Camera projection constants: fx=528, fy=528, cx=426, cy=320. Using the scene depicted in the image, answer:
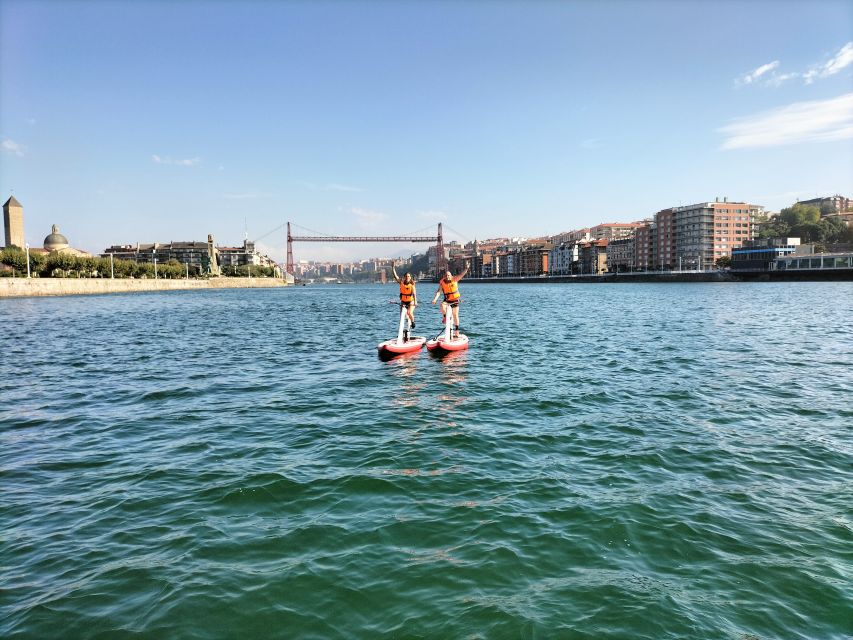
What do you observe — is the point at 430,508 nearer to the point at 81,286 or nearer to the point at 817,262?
the point at 81,286

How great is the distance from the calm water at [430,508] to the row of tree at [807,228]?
607 feet

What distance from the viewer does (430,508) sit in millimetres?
6586

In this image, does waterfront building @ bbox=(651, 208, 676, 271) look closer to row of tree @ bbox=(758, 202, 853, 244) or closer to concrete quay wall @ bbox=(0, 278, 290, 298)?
row of tree @ bbox=(758, 202, 853, 244)

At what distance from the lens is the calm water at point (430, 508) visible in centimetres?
458

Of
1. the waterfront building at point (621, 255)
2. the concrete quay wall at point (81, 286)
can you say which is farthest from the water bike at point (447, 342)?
the waterfront building at point (621, 255)

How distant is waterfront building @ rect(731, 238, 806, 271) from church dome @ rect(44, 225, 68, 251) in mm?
201088

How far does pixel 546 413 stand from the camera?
36.6ft

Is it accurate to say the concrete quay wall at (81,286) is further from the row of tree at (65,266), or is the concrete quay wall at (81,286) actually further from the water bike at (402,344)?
the water bike at (402,344)

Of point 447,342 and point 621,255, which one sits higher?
point 621,255

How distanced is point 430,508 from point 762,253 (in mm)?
158843

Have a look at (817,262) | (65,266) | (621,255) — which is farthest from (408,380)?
(621,255)

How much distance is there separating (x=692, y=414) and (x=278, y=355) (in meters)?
14.9

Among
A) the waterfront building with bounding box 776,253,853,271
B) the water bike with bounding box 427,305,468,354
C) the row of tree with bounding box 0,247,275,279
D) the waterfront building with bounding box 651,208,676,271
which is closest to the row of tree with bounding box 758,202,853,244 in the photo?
the waterfront building with bounding box 651,208,676,271

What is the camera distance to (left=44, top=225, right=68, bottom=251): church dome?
6752 inches
